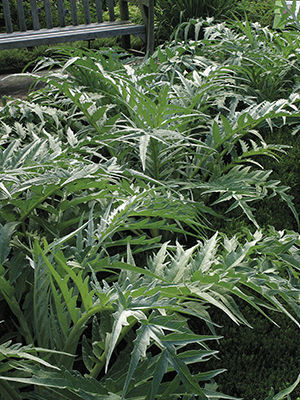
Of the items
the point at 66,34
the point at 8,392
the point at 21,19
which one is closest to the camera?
the point at 8,392

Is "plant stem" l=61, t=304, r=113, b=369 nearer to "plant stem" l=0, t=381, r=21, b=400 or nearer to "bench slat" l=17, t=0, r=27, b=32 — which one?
"plant stem" l=0, t=381, r=21, b=400

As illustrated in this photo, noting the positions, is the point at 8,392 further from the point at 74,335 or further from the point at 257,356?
the point at 257,356

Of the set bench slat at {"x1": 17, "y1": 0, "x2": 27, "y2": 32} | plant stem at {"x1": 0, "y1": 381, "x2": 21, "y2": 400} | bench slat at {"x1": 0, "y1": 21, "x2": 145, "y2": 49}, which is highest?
bench slat at {"x1": 17, "y1": 0, "x2": 27, "y2": 32}

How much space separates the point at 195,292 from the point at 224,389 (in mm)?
426

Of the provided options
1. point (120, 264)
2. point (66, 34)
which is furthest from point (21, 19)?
point (120, 264)

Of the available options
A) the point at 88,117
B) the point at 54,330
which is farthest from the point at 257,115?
the point at 54,330

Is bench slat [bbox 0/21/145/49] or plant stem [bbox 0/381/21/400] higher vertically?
bench slat [bbox 0/21/145/49]

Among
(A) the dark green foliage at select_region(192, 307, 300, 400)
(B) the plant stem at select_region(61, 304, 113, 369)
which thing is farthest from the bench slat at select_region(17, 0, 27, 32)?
(B) the plant stem at select_region(61, 304, 113, 369)

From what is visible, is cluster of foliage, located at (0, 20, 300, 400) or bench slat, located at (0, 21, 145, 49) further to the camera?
bench slat, located at (0, 21, 145, 49)

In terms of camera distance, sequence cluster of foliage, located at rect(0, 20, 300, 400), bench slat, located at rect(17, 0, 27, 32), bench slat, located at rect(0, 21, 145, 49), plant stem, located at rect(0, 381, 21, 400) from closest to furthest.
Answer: cluster of foliage, located at rect(0, 20, 300, 400) → plant stem, located at rect(0, 381, 21, 400) → bench slat, located at rect(0, 21, 145, 49) → bench slat, located at rect(17, 0, 27, 32)

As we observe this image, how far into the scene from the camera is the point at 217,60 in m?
3.42

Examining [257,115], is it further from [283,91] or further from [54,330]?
[54,330]

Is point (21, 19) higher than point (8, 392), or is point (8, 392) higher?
point (21, 19)

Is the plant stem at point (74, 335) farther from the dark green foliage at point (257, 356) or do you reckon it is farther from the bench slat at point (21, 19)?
the bench slat at point (21, 19)
